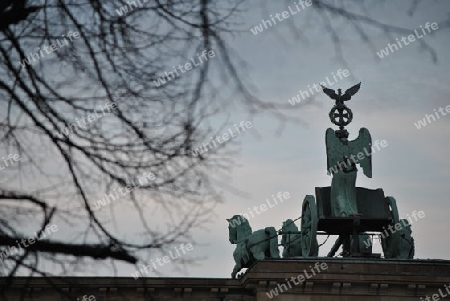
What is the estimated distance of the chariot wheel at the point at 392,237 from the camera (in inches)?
1600

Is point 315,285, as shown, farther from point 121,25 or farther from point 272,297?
point 121,25

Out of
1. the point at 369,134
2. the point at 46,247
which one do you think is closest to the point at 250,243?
the point at 369,134

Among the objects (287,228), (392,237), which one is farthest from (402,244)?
(287,228)

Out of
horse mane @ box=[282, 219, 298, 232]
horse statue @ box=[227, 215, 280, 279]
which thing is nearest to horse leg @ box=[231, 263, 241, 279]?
horse statue @ box=[227, 215, 280, 279]

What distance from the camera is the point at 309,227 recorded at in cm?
4034

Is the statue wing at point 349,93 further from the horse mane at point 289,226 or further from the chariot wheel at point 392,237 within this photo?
the horse mane at point 289,226

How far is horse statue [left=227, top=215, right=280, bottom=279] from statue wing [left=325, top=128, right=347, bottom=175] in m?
3.26

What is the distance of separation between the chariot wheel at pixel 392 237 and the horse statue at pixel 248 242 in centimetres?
411

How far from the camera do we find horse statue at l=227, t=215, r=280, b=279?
4122 cm

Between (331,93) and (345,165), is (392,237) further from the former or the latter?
(331,93)

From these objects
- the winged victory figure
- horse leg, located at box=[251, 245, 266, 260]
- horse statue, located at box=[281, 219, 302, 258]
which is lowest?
horse leg, located at box=[251, 245, 266, 260]

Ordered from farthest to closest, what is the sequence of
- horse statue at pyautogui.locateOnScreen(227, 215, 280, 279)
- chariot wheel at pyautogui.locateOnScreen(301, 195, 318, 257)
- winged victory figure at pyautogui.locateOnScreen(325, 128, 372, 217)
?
horse statue at pyautogui.locateOnScreen(227, 215, 280, 279) < winged victory figure at pyautogui.locateOnScreen(325, 128, 372, 217) < chariot wheel at pyautogui.locateOnScreen(301, 195, 318, 257)

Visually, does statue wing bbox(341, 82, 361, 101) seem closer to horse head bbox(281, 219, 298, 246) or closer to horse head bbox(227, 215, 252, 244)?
horse head bbox(281, 219, 298, 246)

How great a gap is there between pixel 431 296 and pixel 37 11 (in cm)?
3180
